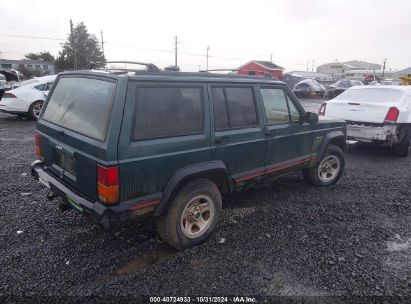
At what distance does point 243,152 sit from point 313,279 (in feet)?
4.98

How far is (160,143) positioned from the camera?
2.78 m

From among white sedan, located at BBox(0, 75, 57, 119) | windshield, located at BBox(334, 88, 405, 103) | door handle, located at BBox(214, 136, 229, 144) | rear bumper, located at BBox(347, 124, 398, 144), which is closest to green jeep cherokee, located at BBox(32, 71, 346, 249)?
door handle, located at BBox(214, 136, 229, 144)

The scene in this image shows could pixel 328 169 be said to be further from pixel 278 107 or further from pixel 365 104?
pixel 365 104

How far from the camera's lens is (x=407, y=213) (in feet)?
14.1

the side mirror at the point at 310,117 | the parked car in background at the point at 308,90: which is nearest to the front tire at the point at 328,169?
the side mirror at the point at 310,117

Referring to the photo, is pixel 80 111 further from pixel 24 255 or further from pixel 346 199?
pixel 346 199

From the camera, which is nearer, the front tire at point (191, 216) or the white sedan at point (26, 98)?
the front tire at point (191, 216)

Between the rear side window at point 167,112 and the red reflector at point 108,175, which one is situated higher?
the rear side window at point 167,112

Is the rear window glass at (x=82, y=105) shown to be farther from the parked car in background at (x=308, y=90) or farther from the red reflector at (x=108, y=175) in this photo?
the parked car in background at (x=308, y=90)

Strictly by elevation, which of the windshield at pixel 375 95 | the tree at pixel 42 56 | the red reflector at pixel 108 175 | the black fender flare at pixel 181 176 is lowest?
the black fender flare at pixel 181 176

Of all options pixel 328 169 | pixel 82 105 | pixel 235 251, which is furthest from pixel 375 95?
pixel 82 105

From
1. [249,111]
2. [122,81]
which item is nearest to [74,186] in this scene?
[122,81]

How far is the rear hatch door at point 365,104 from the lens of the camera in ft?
21.8

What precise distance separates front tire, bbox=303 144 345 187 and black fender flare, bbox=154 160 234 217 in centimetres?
242
